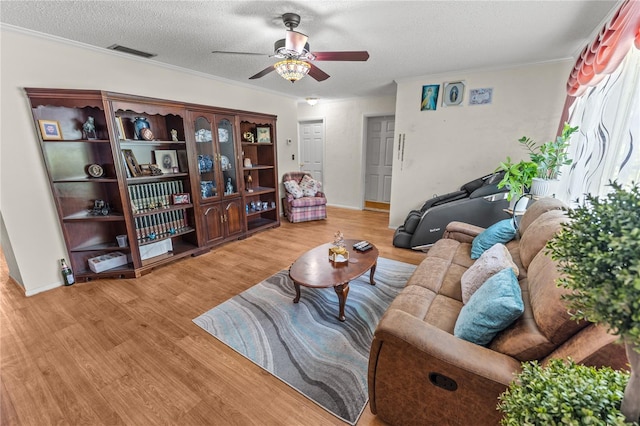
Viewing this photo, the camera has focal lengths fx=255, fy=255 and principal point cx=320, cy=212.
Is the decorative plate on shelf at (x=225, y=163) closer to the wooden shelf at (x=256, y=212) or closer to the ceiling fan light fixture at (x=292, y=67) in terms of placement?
the wooden shelf at (x=256, y=212)

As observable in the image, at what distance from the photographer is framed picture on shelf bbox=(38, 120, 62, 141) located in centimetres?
243

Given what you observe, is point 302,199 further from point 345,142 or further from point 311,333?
point 311,333

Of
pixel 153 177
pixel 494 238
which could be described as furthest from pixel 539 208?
pixel 153 177

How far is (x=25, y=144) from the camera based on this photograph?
241 cm

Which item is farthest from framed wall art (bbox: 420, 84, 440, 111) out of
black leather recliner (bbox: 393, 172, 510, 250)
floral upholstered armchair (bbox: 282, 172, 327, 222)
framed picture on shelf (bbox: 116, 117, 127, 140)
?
framed picture on shelf (bbox: 116, 117, 127, 140)

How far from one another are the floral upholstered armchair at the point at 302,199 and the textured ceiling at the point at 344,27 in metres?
2.33

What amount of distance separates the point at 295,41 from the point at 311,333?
234 cm

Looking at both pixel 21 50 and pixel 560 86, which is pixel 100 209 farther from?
pixel 560 86

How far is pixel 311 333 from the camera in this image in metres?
2.03

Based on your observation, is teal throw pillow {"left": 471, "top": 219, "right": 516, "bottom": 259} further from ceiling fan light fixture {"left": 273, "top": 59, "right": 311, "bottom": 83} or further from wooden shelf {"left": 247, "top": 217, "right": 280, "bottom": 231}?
wooden shelf {"left": 247, "top": 217, "right": 280, "bottom": 231}

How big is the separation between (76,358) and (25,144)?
6.80 ft

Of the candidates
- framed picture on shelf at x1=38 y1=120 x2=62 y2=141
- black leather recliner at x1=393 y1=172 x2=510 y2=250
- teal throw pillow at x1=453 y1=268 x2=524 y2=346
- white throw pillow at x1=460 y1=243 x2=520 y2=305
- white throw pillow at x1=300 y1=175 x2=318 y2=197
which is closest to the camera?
teal throw pillow at x1=453 y1=268 x2=524 y2=346

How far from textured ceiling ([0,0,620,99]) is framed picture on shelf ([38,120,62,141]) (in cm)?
79

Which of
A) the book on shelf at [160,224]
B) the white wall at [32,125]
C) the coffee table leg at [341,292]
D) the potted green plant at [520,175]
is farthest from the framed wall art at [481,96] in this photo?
the book on shelf at [160,224]
